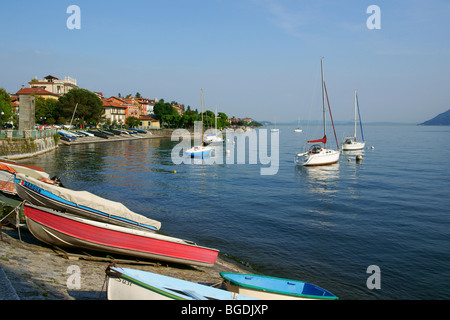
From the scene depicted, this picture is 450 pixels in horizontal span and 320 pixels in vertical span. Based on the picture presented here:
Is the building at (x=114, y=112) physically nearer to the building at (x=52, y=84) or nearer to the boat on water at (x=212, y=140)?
the building at (x=52, y=84)

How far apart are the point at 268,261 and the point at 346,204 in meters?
12.7

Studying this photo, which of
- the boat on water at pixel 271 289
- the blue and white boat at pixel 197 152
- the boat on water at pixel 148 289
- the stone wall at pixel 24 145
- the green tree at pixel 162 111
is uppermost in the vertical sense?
the green tree at pixel 162 111

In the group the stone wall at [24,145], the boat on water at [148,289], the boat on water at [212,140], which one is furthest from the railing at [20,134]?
the boat on water at [148,289]

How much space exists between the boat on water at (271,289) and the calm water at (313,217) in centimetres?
330

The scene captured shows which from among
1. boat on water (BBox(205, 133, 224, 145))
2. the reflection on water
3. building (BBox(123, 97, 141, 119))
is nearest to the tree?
boat on water (BBox(205, 133, 224, 145))

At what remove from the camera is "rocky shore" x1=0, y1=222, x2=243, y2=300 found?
7738 millimetres

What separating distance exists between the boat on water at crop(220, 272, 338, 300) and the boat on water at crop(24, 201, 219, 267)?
134 inches

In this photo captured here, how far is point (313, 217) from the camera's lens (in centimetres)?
2100

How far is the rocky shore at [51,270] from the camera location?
774 cm

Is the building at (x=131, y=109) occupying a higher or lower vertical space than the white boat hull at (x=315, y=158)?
higher

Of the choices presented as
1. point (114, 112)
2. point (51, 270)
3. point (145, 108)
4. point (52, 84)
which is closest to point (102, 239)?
point (51, 270)

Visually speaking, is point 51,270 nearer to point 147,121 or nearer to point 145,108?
point 147,121

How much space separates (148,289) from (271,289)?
3.52 metres
